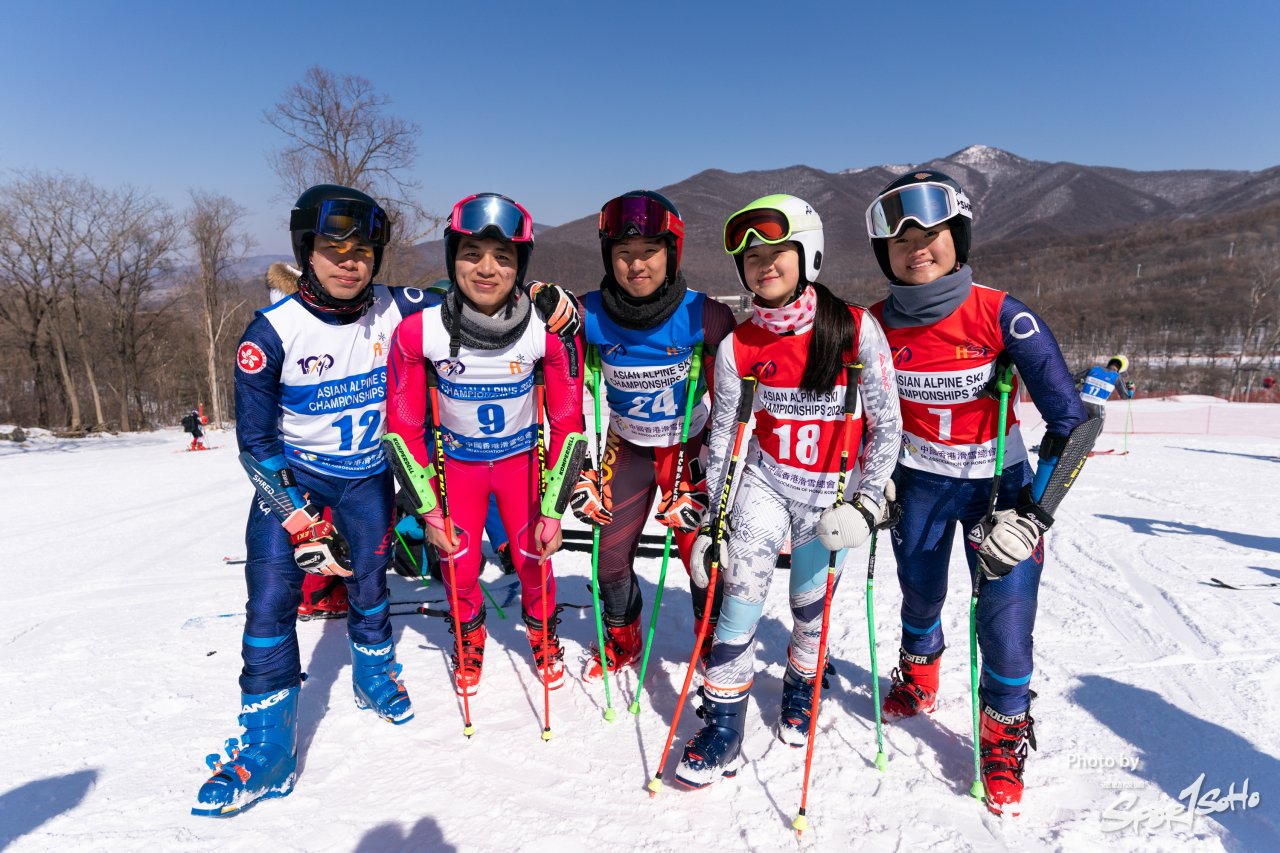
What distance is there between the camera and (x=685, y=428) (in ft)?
12.0

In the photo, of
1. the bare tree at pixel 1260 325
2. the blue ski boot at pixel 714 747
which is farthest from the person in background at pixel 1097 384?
the bare tree at pixel 1260 325

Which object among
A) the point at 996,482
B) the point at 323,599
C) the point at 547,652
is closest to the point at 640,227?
the point at 996,482

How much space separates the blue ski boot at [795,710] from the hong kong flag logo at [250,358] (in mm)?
3405

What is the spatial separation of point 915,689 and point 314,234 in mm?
4355

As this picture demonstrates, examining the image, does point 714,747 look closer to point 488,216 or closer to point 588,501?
point 588,501

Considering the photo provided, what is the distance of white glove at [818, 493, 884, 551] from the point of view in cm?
288

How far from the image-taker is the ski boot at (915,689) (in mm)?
3664

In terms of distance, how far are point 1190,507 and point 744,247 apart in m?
9.70

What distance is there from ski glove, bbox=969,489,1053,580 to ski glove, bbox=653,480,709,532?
1.45 metres

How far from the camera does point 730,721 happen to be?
3.21 metres

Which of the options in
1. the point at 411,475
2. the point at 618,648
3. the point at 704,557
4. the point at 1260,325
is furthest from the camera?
the point at 1260,325

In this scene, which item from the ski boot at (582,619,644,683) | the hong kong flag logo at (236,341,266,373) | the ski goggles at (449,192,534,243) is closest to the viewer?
the hong kong flag logo at (236,341,266,373)

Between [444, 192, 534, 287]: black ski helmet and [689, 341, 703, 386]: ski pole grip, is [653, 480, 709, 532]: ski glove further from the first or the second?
[444, 192, 534, 287]: black ski helmet

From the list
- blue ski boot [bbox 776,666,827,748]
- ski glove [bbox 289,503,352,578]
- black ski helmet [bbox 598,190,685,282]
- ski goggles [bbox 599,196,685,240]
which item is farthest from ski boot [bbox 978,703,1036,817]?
ski glove [bbox 289,503,352,578]
